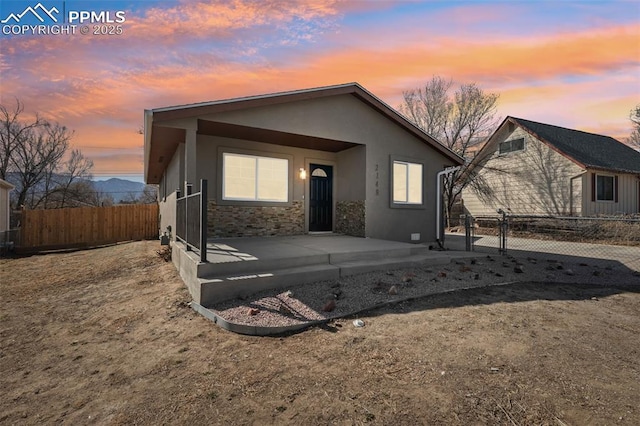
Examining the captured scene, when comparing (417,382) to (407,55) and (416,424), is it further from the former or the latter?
(407,55)

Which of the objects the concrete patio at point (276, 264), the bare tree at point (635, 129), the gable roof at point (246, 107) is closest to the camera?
the concrete patio at point (276, 264)

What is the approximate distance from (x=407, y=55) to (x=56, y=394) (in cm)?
1046

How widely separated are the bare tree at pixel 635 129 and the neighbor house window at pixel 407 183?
20.7 metres

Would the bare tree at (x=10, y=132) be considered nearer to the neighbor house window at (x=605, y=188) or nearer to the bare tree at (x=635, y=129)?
the neighbor house window at (x=605, y=188)

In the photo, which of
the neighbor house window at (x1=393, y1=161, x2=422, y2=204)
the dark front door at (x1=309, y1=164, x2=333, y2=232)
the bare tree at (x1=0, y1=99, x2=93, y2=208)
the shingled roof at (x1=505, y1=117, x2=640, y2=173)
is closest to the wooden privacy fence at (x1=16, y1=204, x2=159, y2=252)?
the dark front door at (x1=309, y1=164, x2=333, y2=232)

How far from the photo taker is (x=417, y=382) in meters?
2.61

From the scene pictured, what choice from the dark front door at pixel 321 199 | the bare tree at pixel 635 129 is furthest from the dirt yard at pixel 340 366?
the bare tree at pixel 635 129

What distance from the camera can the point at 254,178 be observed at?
8.86 metres

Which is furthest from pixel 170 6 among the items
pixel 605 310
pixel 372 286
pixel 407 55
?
pixel 605 310

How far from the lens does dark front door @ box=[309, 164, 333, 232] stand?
32.2 feet

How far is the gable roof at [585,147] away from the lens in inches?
614

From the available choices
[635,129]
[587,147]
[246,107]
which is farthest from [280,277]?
[635,129]

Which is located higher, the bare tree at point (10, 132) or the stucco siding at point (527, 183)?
the bare tree at point (10, 132)

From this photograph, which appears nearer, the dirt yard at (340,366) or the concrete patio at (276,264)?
the dirt yard at (340,366)
